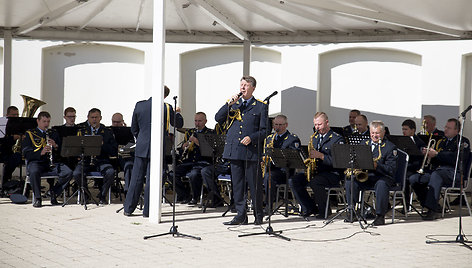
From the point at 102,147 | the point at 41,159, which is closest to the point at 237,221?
the point at 102,147

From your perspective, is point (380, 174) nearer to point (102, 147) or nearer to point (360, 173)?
point (360, 173)

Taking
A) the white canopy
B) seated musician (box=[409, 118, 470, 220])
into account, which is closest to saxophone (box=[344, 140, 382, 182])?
seated musician (box=[409, 118, 470, 220])

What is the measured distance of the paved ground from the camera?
685cm

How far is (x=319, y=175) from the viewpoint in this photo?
10.2 metres

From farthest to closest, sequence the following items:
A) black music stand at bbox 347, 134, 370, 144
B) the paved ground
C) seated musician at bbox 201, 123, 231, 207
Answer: seated musician at bbox 201, 123, 231, 207, black music stand at bbox 347, 134, 370, 144, the paved ground

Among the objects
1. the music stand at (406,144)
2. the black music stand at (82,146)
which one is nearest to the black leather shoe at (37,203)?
the black music stand at (82,146)

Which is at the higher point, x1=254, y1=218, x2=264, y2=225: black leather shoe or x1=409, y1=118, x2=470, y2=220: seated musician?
x1=409, y1=118, x2=470, y2=220: seated musician

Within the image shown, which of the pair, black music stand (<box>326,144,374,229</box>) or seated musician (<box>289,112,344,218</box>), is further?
seated musician (<box>289,112,344,218</box>)

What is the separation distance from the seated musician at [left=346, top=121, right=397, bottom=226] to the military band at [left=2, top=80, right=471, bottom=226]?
0.05 feet

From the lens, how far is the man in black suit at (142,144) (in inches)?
384

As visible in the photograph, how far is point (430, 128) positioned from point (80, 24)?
23.0 ft

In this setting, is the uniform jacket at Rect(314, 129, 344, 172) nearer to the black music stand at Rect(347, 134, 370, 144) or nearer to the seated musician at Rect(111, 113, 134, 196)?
the black music stand at Rect(347, 134, 370, 144)

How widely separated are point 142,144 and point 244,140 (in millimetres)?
1731

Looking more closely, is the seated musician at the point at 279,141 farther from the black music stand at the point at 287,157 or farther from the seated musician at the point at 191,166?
the seated musician at the point at 191,166
